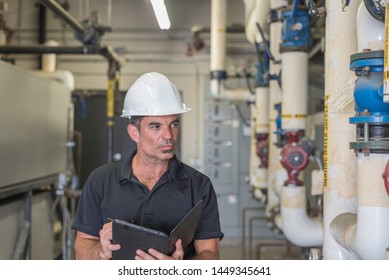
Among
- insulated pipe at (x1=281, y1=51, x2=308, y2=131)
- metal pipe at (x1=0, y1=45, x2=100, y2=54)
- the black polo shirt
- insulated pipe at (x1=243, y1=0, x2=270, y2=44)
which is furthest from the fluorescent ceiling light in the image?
metal pipe at (x1=0, y1=45, x2=100, y2=54)

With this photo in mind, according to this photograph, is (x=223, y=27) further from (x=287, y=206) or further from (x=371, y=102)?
(x=371, y=102)

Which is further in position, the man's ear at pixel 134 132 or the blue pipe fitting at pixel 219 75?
the blue pipe fitting at pixel 219 75

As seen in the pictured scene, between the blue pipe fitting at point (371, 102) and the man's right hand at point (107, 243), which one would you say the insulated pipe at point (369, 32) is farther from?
the man's right hand at point (107, 243)

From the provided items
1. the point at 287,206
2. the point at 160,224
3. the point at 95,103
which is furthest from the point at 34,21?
the point at 160,224

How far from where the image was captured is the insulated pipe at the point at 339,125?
1.83 meters

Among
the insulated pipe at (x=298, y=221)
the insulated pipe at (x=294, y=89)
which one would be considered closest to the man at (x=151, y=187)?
the insulated pipe at (x=298, y=221)

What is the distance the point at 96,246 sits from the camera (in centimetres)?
182

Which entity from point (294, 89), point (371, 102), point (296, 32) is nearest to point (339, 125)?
point (371, 102)

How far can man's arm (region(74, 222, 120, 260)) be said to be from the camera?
1633mm

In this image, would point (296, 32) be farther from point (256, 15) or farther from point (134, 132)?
point (134, 132)

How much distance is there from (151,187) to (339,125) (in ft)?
2.25

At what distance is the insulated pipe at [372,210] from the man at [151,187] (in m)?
0.55

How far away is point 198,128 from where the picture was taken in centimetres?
657

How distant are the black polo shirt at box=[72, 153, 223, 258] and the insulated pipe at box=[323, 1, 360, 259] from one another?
41cm
